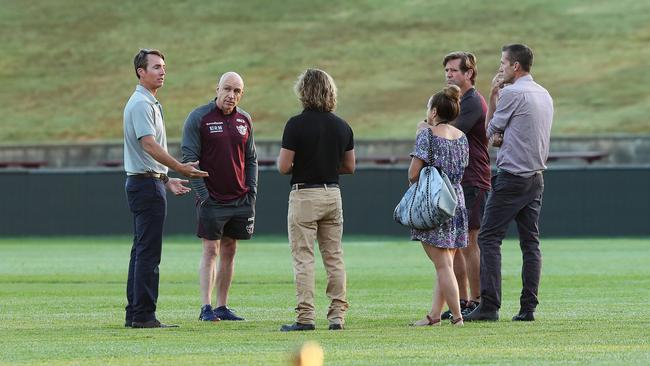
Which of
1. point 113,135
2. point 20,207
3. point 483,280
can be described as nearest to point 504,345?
point 483,280

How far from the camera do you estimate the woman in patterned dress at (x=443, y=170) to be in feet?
40.0

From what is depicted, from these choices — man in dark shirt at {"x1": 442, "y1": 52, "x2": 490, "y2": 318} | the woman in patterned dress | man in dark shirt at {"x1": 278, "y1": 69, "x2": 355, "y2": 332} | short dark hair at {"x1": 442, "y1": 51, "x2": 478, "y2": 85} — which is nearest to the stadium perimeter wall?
man in dark shirt at {"x1": 442, "y1": 52, "x2": 490, "y2": 318}

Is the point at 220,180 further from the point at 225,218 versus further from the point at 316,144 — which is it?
the point at 316,144

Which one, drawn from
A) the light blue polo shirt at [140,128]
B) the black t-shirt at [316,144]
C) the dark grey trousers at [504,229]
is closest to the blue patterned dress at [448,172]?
the dark grey trousers at [504,229]

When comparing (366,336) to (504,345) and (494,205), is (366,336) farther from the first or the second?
(494,205)

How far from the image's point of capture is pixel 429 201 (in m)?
12.0

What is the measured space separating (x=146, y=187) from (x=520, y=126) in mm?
3106

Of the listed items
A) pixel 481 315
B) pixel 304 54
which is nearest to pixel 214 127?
pixel 481 315

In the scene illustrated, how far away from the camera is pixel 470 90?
13.1 metres

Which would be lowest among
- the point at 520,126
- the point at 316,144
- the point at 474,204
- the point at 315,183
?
the point at 474,204

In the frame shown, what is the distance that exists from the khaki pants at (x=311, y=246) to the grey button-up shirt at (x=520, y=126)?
1.60 metres

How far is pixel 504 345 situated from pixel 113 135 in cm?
4976

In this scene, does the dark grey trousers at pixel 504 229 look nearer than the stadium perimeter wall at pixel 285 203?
Yes

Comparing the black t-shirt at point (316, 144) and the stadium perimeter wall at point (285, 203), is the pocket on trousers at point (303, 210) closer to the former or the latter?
the black t-shirt at point (316, 144)
